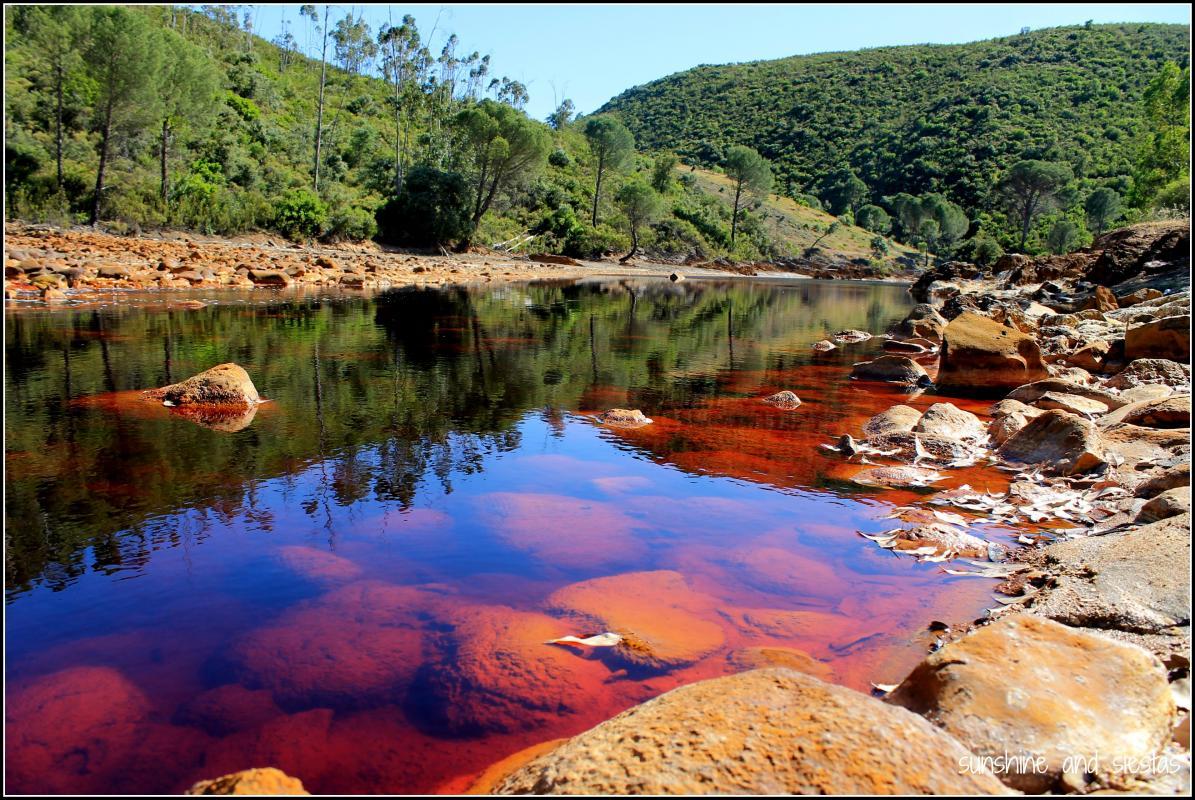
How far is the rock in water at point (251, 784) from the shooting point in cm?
271

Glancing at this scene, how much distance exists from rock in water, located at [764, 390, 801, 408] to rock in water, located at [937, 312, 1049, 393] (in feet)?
10.8

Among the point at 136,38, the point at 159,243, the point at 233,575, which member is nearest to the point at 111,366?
the point at 233,575

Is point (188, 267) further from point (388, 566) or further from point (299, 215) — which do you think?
point (388, 566)

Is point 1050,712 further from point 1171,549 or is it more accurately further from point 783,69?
point 783,69

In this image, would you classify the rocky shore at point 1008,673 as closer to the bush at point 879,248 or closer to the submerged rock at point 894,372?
the submerged rock at point 894,372

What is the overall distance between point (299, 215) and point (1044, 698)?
1879 inches

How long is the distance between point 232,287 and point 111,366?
18.4m

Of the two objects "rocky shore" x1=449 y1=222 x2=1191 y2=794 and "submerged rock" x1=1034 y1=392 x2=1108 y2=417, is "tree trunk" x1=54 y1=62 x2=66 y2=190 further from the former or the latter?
"submerged rock" x1=1034 y1=392 x2=1108 y2=417

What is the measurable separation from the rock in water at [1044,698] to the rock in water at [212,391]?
1033cm

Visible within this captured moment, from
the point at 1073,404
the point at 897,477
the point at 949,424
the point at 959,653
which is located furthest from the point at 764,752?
the point at 1073,404

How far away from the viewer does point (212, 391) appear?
36.3 ft

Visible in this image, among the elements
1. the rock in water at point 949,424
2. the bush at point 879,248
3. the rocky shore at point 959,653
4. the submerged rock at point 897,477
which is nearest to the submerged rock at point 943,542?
the rocky shore at point 959,653

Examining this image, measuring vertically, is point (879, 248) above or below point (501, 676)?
above

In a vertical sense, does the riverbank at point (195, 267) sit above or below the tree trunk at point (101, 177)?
below
